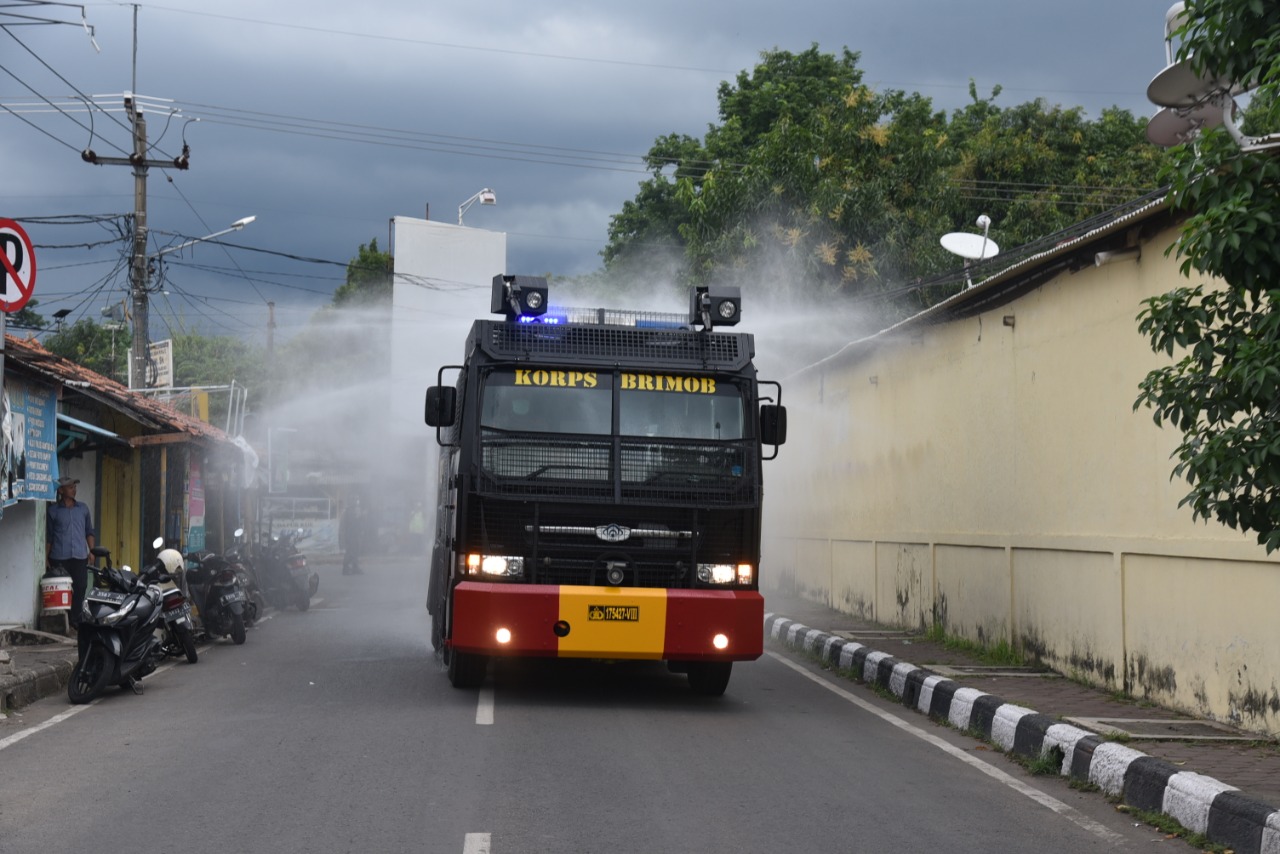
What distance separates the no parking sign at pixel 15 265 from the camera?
9.62m

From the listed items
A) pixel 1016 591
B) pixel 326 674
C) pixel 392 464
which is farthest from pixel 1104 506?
pixel 392 464

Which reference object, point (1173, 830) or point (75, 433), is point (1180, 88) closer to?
point (1173, 830)

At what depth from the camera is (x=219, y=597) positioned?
15266mm

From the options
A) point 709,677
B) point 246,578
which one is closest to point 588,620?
point 709,677

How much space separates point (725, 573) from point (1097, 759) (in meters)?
3.26

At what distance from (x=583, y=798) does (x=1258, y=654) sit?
4.52m

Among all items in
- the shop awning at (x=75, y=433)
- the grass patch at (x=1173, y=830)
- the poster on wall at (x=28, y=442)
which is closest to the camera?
the grass patch at (x=1173, y=830)

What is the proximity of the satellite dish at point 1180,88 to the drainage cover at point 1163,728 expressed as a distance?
3705mm

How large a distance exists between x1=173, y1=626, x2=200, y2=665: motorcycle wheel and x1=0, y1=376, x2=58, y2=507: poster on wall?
1.98 meters

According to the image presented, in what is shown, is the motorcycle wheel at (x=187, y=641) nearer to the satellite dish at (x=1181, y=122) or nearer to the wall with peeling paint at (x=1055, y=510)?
the wall with peeling paint at (x=1055, y=510)

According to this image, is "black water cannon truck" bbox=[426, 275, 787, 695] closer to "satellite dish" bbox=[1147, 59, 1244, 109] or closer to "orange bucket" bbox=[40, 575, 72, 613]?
"satellite dish" bbox=[1147, 59, 1244, 109]

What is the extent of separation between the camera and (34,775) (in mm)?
7371

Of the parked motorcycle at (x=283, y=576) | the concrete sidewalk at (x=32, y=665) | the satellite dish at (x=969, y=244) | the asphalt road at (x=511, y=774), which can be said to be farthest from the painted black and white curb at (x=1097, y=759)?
the parked motorcycle at (x=283, y=576)

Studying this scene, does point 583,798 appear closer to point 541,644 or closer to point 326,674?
point 541,644
